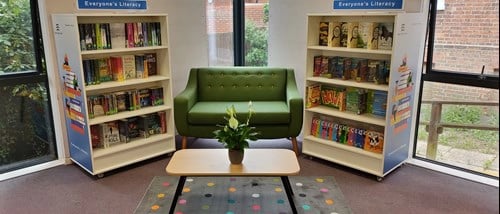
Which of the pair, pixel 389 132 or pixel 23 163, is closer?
pixel 389 132

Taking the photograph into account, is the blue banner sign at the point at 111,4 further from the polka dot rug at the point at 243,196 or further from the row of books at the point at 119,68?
the polka dot rug at the point at 243,196

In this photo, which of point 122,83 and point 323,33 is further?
point 323,33

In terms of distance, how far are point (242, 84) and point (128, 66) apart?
3.97 feet

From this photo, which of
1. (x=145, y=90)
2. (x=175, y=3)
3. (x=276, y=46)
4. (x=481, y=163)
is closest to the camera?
(x=481, y=163)

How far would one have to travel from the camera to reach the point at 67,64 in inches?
124

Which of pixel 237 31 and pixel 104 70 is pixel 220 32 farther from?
pixel 104 70

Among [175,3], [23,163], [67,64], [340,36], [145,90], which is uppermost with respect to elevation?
[175,3]

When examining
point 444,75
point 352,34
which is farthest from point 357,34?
point 444,75

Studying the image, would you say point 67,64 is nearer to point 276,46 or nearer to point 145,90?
point 145,90

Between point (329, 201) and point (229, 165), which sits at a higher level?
point (229, 165)

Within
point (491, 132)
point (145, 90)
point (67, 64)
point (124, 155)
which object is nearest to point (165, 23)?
point (145, 90)

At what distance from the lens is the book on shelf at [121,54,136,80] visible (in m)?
3.42

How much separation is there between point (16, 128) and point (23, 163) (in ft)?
1.09

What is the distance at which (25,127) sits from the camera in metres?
3.42
